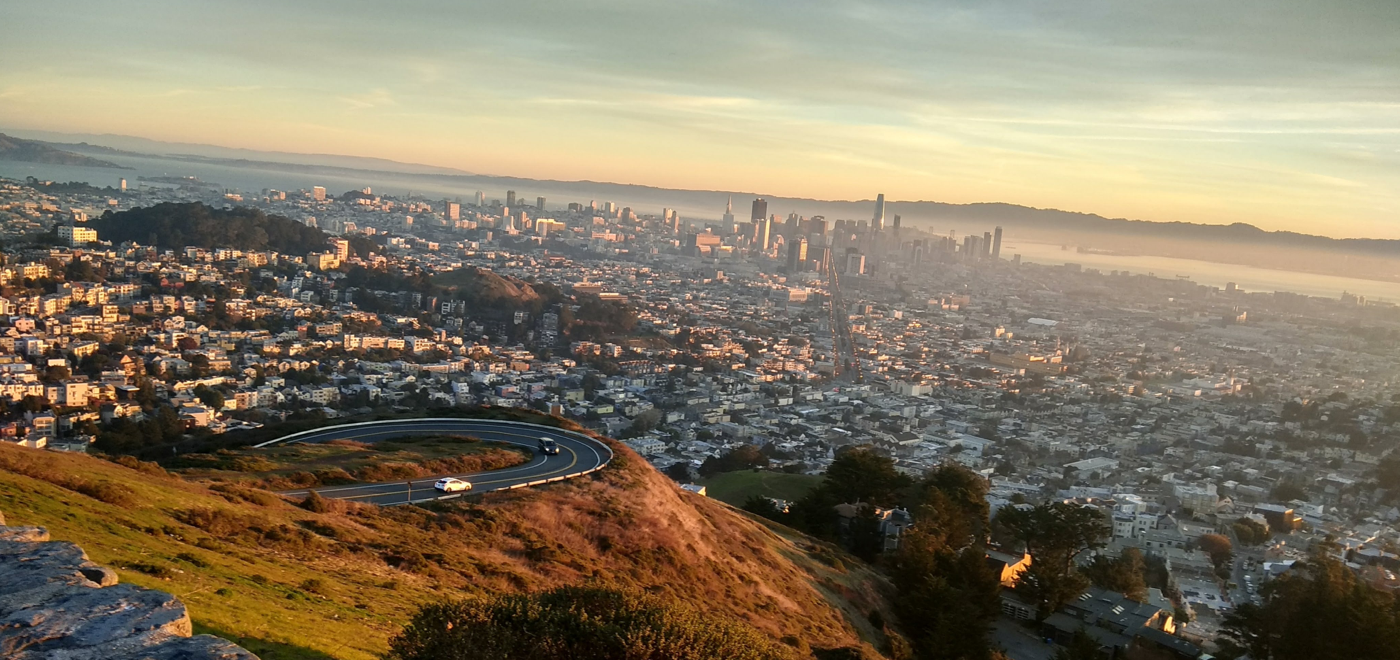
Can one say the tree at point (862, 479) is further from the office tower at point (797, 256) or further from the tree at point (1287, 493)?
the office tower at point (797, 256)

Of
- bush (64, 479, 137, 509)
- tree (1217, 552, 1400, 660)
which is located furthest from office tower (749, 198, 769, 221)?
bush (64, 479, 137, 509)

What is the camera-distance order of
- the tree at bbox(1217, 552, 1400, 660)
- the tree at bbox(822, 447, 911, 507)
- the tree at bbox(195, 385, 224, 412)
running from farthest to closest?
the tree at bbox(195, 385, 224, 412), the tree at bbox(822, 447, 911, 507), the tree at bbox(1217, 552, 1400, 660)

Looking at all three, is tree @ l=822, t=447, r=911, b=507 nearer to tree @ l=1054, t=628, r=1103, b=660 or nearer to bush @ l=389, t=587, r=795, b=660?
tree @ l=1054, t=628, r=1103, b=660

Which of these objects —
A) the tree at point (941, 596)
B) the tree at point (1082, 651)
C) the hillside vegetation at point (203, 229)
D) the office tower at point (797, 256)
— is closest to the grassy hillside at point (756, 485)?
the tree at point (941, 596)

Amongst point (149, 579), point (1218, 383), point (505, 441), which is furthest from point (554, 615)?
point (1218, 383)

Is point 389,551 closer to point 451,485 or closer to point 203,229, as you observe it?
point 451,485
